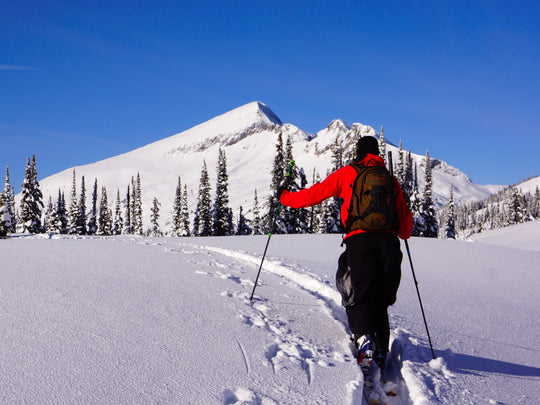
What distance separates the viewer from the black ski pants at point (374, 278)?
415 centimetres

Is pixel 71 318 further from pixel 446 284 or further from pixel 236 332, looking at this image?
pixel 446 284

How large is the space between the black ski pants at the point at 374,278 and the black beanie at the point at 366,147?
3.29ft

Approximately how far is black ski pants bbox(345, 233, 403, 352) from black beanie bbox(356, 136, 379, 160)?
1.00 meters

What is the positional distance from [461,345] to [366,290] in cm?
162

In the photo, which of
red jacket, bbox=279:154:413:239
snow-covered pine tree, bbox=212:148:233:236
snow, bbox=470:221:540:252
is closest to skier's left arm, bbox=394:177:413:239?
red jacket, bbox=279:154:413:239

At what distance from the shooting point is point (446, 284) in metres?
8.70

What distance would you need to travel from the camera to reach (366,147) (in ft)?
15.1

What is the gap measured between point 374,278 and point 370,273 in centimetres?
7

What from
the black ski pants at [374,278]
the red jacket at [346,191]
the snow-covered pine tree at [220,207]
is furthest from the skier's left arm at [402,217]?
the snow-covered pine tree at [220,207]

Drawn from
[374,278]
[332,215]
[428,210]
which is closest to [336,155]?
[332,215]

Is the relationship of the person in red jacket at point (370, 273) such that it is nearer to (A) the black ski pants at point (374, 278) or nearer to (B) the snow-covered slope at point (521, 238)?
(A) the black ski pants at point (374, 278)

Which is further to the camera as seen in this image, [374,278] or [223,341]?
[374,278]

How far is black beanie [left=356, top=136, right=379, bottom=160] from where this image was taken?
4.60 meters

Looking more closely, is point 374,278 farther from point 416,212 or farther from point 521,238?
point 416,212
